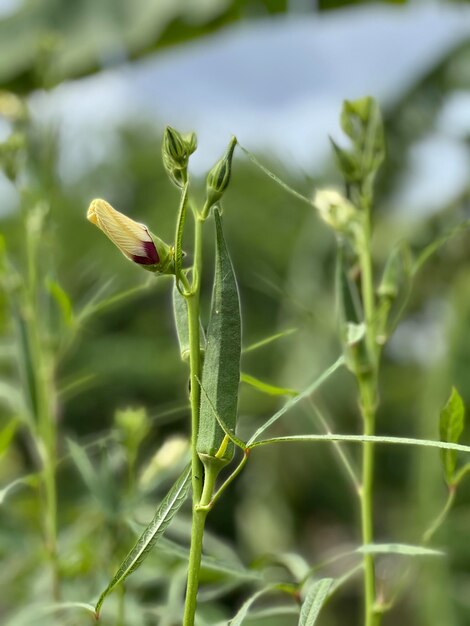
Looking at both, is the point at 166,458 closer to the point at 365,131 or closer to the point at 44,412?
the point at 44,412

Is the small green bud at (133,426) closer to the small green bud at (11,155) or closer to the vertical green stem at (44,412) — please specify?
the vertical green stem at (44,412)

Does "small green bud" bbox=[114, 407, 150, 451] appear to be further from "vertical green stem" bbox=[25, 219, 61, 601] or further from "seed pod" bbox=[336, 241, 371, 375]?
"seed pod" bbox=[336, 241, 371, 375]

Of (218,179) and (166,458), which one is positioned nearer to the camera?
(218,179)

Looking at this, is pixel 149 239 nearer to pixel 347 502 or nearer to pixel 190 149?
pixel 190 149

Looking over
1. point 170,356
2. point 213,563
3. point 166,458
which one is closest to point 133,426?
point 166,458

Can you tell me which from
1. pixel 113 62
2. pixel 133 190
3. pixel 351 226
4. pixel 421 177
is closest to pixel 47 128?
pixel 351 226
